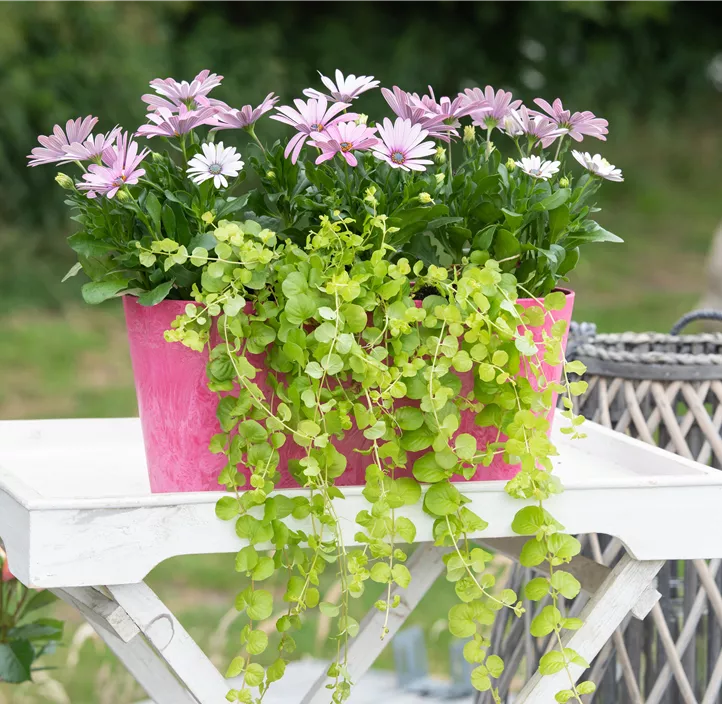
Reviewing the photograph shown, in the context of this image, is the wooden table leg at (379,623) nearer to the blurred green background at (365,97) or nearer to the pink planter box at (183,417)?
the pink planter box at (183,417)

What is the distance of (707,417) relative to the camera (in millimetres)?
1360

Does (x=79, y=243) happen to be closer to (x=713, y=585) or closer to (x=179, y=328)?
(x=179, y=328)

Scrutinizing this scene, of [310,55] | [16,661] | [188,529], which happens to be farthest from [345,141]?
[310,55]

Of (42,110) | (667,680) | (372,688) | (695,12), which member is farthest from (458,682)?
(695,12)

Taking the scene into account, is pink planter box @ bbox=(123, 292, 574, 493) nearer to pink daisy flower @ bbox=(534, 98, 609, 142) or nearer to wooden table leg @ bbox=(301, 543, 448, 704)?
pink daisy flower @ bbox=(534, 98, 609, 142)

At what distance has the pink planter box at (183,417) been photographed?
95 centimetres

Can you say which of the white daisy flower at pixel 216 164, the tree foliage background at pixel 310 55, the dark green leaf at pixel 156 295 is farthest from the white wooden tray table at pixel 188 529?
the tree foliage background at pixel 310 55

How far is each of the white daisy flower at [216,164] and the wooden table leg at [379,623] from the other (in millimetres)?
602

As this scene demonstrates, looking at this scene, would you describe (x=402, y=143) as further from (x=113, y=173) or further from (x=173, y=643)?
(x=173, y=643)

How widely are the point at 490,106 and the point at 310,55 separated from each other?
5.33 meters

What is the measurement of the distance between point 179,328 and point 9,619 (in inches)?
31.5

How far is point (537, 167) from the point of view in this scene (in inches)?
37.6

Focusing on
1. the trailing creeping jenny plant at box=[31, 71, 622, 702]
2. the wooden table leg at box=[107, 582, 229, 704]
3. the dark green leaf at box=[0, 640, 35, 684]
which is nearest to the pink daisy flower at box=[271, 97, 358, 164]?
the trailing creeping jenny plant at box=[31, 71, 622, 702]

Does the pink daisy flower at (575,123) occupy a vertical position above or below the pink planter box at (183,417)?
above
